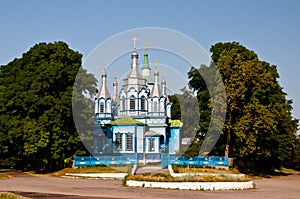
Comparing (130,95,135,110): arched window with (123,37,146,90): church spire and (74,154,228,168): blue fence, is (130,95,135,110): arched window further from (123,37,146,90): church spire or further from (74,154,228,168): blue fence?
(74,154,228,168): blue fence

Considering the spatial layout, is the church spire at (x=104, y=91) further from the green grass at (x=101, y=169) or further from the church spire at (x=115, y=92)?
the green grass at (x=101, y=169)

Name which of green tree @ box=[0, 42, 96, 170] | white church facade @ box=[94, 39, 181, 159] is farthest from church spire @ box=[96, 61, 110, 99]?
green tree @ box=[0, 42, 96, 170]

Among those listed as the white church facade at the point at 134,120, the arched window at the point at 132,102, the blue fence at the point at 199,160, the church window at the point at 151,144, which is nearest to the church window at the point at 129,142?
the white church facade at the point at 134,120

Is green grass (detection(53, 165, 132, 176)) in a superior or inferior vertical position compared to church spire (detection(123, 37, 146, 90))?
inferior

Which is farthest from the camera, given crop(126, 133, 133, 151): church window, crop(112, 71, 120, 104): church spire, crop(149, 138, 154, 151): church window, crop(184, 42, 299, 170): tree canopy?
crop(112, 71, 120, 104): church spire

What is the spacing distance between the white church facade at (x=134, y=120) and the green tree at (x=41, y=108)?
23.2 feet

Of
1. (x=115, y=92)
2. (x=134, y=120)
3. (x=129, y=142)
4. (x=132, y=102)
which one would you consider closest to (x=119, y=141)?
(x=129, y=142)

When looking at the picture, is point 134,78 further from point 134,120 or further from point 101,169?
point 101,169

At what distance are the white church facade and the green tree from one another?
279 inches

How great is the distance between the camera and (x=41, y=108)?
120 feet

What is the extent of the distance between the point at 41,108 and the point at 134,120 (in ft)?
41.5

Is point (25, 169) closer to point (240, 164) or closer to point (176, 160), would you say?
point (176, 160)

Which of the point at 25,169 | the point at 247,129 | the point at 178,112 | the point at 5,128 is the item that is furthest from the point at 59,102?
the point at 178,112

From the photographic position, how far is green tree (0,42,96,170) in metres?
35.6
